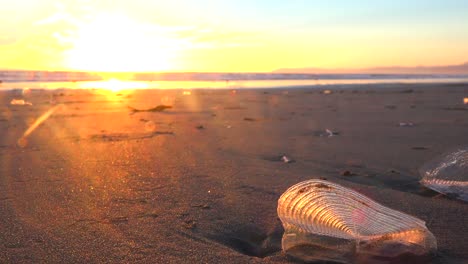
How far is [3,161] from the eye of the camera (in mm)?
3535

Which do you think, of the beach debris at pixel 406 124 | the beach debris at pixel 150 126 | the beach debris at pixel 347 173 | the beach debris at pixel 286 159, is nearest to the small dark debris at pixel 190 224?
the beach debris at pixel 347 173

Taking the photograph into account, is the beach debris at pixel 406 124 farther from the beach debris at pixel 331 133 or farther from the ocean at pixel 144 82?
the ocean at pixel 144 82

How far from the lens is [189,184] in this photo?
2855 millimetres

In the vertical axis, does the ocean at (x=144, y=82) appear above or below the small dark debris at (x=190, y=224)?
above

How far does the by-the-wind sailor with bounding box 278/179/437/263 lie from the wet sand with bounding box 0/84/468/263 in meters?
0.14

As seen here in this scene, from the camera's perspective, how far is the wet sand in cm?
189

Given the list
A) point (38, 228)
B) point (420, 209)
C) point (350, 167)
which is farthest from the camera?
point (350, 167)

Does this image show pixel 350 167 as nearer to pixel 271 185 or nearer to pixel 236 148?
pixel 271 185

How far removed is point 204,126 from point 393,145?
2506mm

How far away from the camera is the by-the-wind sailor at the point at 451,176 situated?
241 centimetres

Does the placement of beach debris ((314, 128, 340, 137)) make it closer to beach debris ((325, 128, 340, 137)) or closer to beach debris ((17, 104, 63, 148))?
beach debris ((325, 128, 340, 137))

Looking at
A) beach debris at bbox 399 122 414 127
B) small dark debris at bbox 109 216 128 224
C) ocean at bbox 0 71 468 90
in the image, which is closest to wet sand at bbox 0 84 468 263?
small dark debris at bbox 109 216 128 224

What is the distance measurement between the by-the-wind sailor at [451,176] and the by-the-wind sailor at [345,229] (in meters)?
0.85

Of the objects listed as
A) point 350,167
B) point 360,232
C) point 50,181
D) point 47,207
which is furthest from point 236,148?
point 360,232
